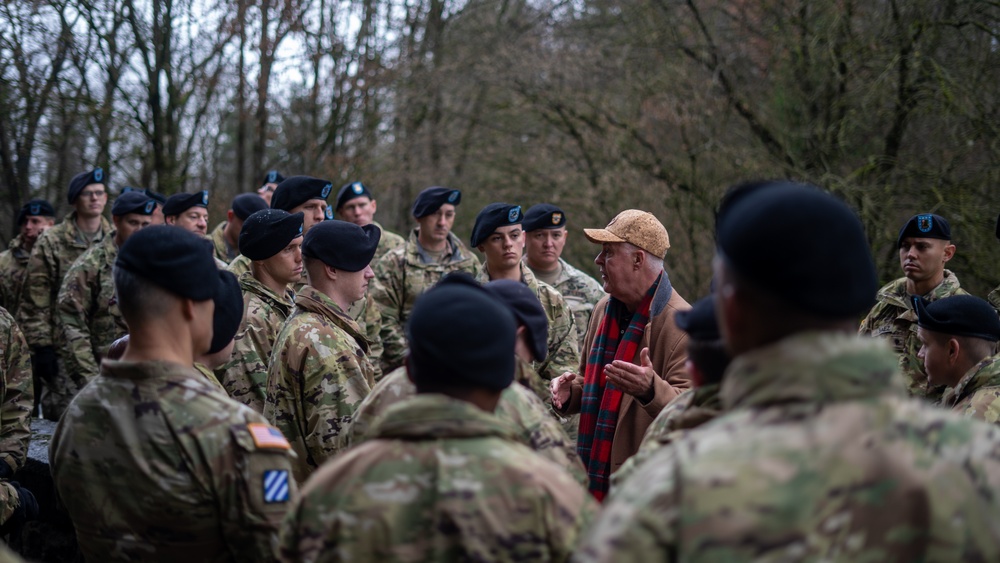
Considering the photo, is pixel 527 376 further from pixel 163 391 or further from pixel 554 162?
pixel 554 162

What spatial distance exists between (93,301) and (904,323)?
6.61 metres

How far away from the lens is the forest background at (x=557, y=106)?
9.61 meters

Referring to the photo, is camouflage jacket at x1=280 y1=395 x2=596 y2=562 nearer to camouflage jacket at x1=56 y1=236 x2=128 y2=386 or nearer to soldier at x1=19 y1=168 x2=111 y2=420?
camouflage jacket at x1=56 y1=236 x2=128 y2=386

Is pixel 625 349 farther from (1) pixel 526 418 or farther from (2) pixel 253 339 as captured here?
(2) pixel 253 339

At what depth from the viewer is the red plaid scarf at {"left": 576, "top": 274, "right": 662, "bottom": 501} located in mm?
4605

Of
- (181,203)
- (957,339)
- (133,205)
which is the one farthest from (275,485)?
(181,203)

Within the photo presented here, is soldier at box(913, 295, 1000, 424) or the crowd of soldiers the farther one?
soldier at box(913, 295, 1000, 424)

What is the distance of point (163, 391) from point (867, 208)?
8483mm

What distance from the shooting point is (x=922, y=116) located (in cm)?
1015

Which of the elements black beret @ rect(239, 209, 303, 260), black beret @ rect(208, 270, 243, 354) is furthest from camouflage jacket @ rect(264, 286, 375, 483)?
black beret @ rect(239, 209, 303, 260)

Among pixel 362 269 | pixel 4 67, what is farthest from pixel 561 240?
pixel 4 67

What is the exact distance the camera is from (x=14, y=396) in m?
4.82

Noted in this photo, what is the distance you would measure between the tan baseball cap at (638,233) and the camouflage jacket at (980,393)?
5.13ft

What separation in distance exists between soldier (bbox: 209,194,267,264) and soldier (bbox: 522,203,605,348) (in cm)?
224
